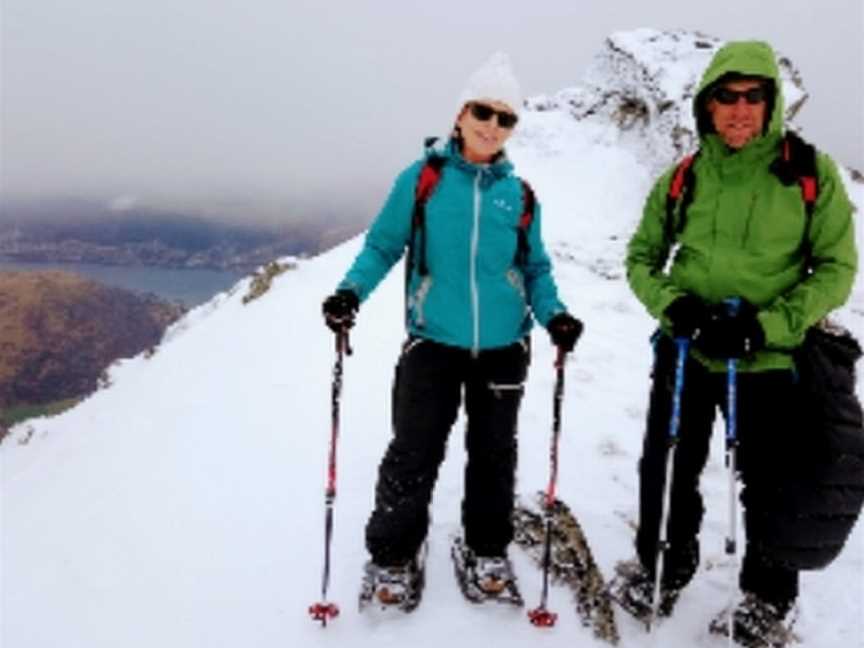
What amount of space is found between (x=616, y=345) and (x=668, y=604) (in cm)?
743

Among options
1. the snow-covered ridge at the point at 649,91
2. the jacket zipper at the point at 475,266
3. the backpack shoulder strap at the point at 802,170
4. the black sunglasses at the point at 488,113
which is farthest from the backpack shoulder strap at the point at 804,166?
the snow-covered ridge at the point at 649,91

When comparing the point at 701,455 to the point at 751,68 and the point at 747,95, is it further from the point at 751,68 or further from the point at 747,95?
the point at 751,68

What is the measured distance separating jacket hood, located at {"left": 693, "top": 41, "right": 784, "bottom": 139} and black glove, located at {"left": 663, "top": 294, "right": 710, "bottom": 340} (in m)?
1.08

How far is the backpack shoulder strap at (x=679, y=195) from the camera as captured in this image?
4691 millimetres

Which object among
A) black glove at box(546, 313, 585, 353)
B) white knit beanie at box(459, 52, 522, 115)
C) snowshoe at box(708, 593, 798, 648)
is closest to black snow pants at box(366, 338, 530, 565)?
black glove at box(546, 313, 585, 353)

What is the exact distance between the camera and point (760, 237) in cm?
436

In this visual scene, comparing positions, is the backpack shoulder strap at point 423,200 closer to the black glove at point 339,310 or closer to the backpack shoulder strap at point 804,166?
the black glove at point 339,310

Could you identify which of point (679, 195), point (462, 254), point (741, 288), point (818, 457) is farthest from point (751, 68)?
point (818, 457)

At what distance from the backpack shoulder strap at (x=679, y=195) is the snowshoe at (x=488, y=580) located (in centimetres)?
252

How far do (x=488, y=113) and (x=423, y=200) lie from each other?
681mm

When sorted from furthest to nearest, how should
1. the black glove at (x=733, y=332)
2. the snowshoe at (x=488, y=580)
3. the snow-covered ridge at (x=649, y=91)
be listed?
1. the snow-covered ridge at (x=649, y=91)
2. the snowshoe at (x=488, y=580)
3. the black glove at (x=733, y=332)

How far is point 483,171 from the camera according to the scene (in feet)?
15.7

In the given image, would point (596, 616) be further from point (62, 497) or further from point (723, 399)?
point (62, 497)

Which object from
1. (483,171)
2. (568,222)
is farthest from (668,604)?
(568,222)
